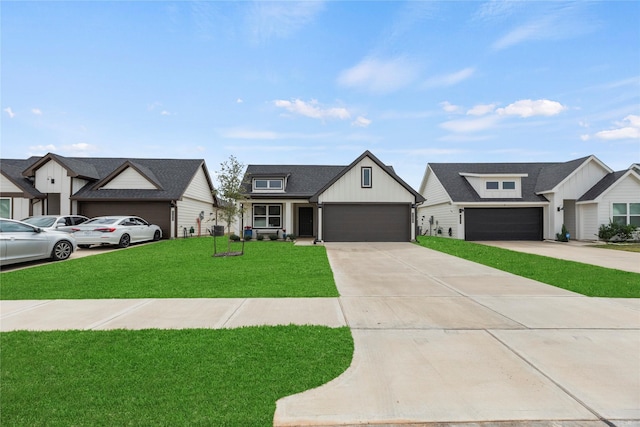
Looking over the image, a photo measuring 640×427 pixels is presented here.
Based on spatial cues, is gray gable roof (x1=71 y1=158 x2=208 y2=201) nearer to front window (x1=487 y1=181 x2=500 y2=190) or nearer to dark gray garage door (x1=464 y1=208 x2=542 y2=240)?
dark gray garage door (x1=464 y1=208 x2=542 y2=240)

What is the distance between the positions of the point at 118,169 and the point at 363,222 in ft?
54.9

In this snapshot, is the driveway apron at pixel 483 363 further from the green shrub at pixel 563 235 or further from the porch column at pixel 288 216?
the green shrub at pixel 563 235

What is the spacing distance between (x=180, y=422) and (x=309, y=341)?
1.85m

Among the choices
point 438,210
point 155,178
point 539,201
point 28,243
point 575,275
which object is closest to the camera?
point 575,275

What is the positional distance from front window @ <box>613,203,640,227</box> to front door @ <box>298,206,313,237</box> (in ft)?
65.8

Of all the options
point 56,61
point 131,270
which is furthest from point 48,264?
point 56,61

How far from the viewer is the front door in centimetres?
2417

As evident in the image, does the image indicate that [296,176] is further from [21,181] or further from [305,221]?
[21,181]

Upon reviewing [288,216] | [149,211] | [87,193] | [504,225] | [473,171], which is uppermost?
[473,171]

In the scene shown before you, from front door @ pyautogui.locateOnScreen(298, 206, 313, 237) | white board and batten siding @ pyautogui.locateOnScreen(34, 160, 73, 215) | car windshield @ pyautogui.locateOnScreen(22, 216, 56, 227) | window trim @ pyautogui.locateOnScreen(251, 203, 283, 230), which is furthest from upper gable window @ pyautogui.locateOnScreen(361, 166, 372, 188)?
white board and batten siding @ pyautogui.locateOnScreen(34, 160, 73, 215)

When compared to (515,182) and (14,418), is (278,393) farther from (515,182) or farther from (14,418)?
(515,182)

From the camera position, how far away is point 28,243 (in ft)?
32.7

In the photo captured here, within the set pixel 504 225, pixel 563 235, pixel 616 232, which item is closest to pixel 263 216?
pixel 504 225

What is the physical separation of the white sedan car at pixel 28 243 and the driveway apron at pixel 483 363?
10.1 meters
